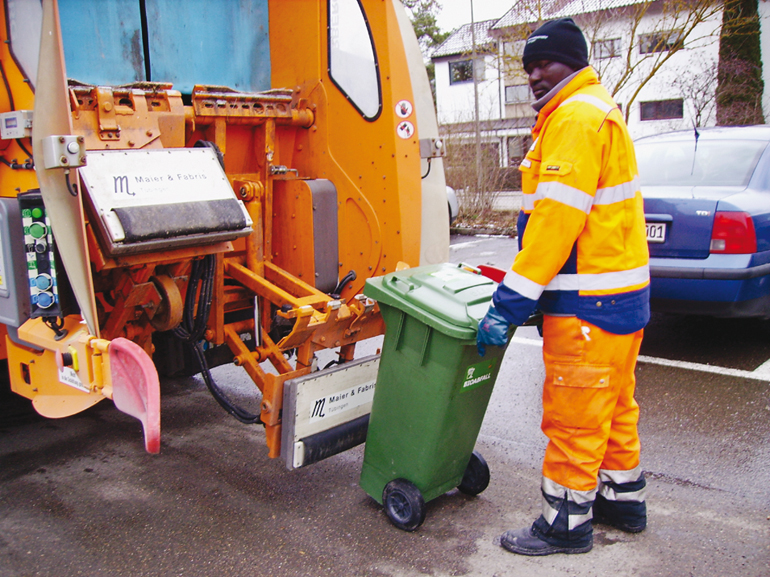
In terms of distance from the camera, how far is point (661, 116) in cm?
2697

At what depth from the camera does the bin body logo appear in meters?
2.59

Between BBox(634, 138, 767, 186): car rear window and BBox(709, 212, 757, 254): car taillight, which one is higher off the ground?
BBox(634, 138, 767, 186): car rear window

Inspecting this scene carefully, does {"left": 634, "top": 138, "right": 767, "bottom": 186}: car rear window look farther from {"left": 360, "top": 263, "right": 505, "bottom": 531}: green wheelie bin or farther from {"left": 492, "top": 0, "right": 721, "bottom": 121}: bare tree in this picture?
{"left": 492, "top": 0, "right": 721, "bottom": 121}: bare tree

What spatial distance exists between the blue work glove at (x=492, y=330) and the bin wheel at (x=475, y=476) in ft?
2.46

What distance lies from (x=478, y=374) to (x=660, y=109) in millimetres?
27627

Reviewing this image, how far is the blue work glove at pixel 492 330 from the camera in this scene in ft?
7.59

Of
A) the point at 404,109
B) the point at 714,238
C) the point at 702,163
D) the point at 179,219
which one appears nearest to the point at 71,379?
the point at 179,219

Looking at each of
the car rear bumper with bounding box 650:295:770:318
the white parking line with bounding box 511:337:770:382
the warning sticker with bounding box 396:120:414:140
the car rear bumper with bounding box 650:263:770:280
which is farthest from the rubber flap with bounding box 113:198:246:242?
the white parking line with bounding box 511:337:770:382

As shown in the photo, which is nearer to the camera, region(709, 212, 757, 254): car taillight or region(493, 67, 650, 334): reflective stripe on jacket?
region(493, 67, 650, 334): reflective stripe on jacket

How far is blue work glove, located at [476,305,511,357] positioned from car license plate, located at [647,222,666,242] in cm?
266

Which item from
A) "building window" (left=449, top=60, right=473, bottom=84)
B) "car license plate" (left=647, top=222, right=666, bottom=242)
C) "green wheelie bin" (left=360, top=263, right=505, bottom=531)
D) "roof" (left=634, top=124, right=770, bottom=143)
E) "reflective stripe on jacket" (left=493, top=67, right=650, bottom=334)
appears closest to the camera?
"reflective stripe on jacket" (left=493, top=67, right=650, bottom=334)

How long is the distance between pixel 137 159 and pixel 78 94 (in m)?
0.36

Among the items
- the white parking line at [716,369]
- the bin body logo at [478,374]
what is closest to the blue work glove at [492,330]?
the bin body logo at [478,374]

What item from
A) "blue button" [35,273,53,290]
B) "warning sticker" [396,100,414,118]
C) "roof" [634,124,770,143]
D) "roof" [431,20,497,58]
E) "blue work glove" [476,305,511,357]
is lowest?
"blue work glove" [476,305,511,357]
